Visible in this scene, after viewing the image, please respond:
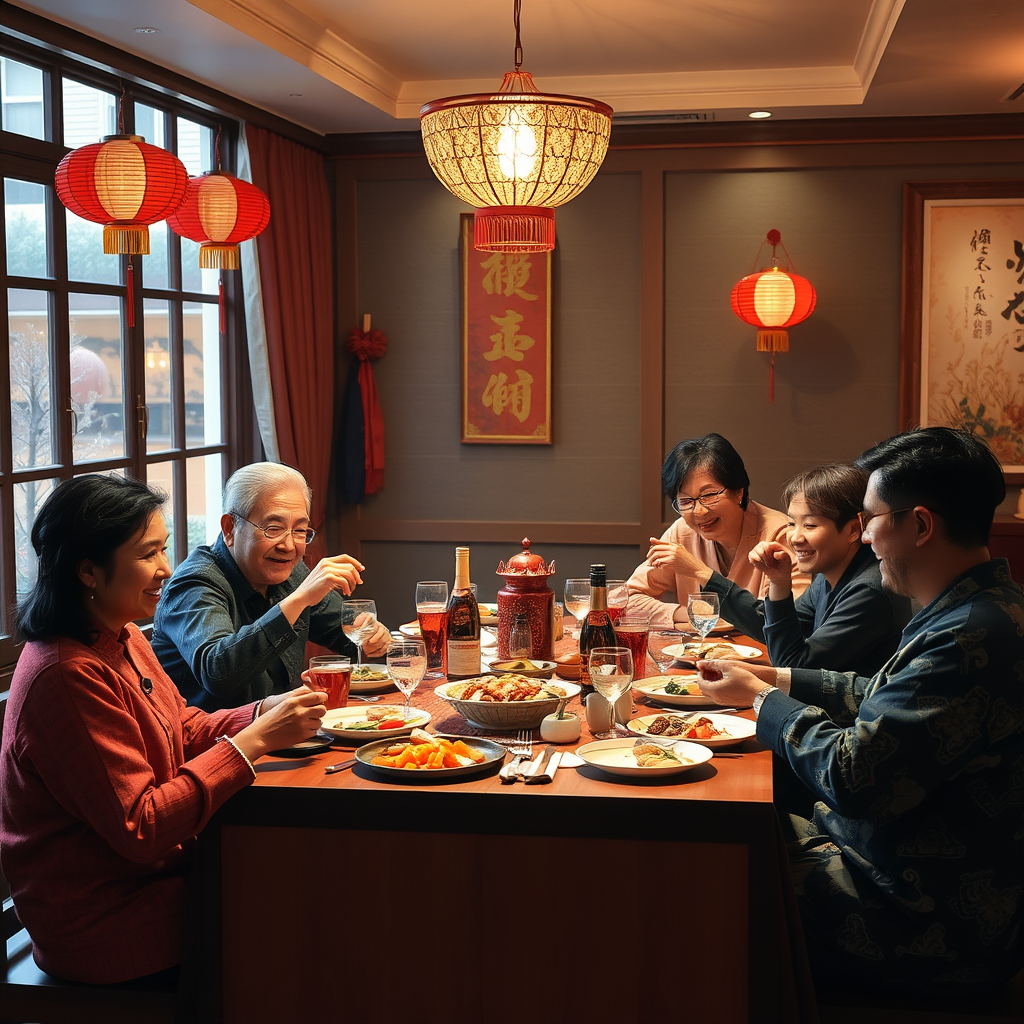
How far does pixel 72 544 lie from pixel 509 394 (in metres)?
3.64

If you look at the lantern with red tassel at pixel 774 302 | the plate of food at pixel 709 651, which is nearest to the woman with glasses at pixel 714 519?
the plate of food at pixel 709 651

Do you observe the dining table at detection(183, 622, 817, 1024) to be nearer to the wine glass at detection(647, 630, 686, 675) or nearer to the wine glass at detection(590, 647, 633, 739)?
the wine glass at detection(590, 647, 633, 739)

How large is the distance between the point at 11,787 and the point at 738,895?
3.64 ft

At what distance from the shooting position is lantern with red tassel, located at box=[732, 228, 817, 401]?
4.73m

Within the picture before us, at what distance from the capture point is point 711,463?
3367mm

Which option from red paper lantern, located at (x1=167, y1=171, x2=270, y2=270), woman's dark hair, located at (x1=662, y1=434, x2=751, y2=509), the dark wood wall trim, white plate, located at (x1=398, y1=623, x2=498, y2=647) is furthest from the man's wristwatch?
the dark wood wall trim

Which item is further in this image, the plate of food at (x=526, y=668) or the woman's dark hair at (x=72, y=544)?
the plate of food at (x=526, y=668)

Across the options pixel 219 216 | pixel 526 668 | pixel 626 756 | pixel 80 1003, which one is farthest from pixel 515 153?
pixel 80 1003

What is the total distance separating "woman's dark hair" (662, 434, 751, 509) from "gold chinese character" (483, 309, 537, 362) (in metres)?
1.87

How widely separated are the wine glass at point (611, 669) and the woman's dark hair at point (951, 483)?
52 centimetres

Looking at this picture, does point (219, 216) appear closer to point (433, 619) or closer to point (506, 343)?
point (506, 343)

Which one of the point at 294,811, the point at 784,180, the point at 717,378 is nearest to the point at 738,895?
the point at 294,811

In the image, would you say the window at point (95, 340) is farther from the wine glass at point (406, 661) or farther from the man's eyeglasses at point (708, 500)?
the wine glass at point (406, 661)

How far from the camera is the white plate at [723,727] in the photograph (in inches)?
77.7
